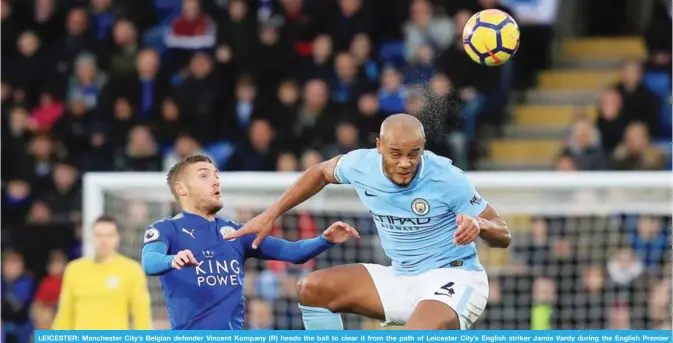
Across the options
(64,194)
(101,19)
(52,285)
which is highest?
(101,19)

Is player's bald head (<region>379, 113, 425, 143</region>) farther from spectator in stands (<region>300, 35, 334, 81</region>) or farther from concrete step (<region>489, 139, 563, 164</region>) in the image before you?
concrete step (<region>489, 139, 563, 164</region>)

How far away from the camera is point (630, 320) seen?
476 inches

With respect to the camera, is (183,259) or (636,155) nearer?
(183,259)

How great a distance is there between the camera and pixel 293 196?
7848 millimetres

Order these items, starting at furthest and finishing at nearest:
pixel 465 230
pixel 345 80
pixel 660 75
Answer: pixel 660 75
pixel 345 80
pixel 465 230

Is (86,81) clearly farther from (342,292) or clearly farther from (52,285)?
(342,292)

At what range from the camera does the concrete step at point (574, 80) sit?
15.8 m

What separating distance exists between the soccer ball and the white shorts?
131cm

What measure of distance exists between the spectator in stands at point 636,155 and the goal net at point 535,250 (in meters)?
0.92

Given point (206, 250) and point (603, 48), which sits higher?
point (603, 48)

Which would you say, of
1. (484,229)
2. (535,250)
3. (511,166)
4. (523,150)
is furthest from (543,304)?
(484,229)

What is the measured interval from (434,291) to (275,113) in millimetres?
6958

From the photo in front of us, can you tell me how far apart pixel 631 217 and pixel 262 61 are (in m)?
4.32

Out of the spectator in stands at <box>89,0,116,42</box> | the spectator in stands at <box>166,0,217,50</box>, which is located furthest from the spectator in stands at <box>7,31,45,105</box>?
the spectator in stands at <box>166,0,217,50</box>
